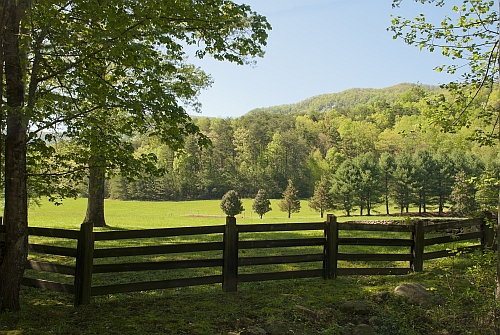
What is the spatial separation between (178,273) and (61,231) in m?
4.15

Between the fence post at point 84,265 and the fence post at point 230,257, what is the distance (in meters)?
2.40

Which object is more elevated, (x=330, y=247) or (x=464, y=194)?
(x=464, y=194)

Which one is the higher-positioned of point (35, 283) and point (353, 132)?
point (353, 132)

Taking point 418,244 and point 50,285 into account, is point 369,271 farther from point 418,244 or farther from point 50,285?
point 50,285

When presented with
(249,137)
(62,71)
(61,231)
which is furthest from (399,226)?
(249,137)

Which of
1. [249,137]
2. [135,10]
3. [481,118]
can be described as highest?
[249,137]

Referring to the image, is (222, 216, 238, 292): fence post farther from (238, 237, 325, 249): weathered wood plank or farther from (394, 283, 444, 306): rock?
(394, 283, 444, 306): rock

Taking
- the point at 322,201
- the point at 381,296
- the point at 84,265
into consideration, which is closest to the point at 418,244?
the point at 381,296

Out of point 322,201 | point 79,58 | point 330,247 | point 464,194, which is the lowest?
point 322,201

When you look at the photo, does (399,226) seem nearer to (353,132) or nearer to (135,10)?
(135,10)

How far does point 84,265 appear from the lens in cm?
666

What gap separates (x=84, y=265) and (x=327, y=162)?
10477 cm

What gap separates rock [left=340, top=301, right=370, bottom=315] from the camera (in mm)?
6410

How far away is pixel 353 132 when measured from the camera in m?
118
